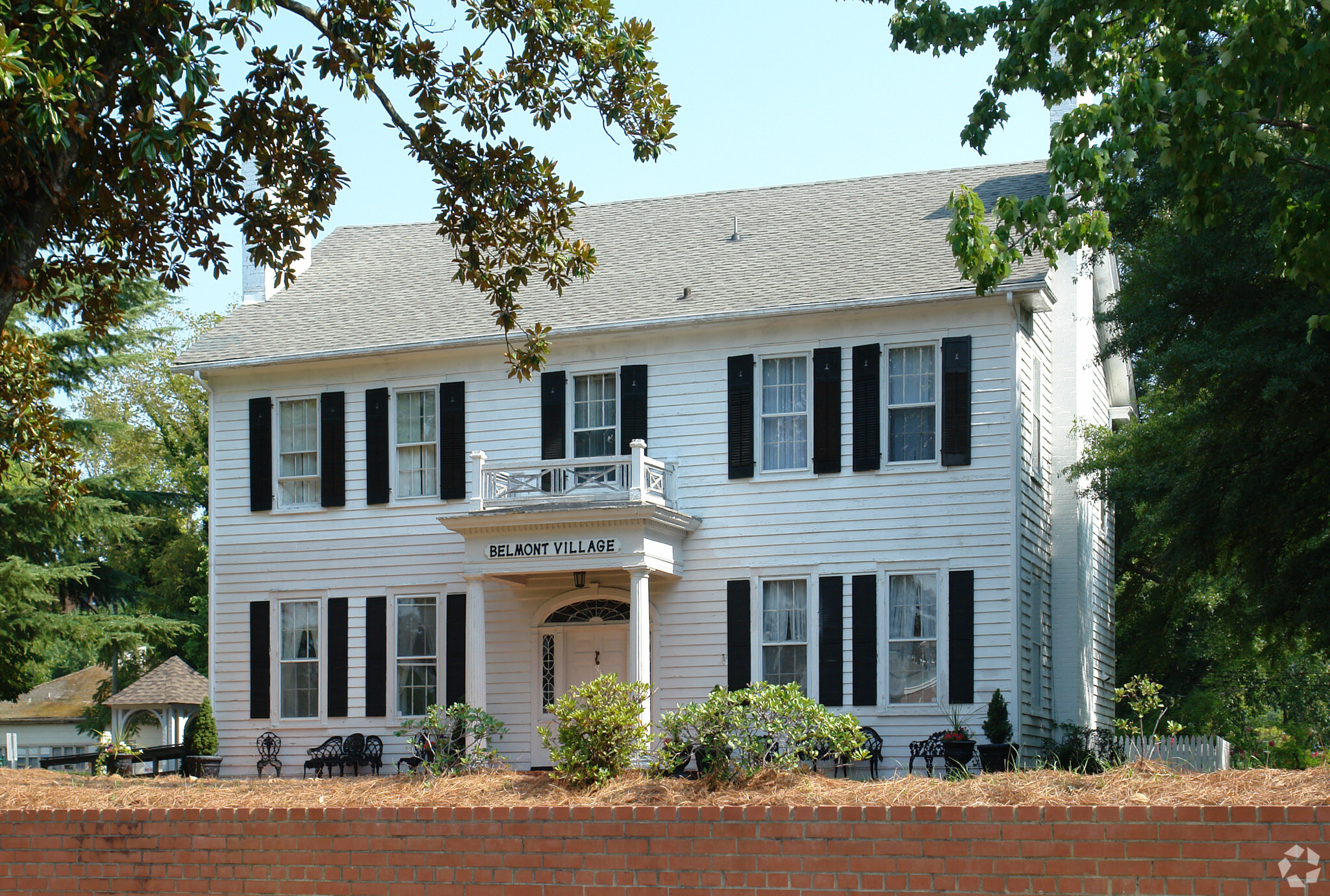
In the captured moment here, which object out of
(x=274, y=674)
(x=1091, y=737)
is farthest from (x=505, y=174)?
(x=1091, y=737)

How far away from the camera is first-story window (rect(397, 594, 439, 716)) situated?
22.0 meters

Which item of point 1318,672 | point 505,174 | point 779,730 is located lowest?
point 1318,672

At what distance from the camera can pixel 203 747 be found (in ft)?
73.5

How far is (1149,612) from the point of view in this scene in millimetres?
32219

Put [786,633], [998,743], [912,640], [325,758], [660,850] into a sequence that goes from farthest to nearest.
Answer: [325,758]
[786,633]
[912,640]
[998,743]
[660,850]

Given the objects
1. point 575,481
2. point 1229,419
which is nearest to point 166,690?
point 575,481

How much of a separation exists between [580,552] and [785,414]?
12.1 feet

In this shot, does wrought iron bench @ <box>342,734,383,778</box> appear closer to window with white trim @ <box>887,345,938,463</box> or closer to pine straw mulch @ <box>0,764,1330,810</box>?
pine straw mulch @ <box>0,764,1330,810</box>

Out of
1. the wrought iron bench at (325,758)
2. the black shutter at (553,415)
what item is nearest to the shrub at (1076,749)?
the black shutter at (553,415)

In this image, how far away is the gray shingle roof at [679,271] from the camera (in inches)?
828

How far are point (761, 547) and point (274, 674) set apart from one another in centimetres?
838

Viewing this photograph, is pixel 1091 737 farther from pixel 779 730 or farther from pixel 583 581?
pixel 779 730

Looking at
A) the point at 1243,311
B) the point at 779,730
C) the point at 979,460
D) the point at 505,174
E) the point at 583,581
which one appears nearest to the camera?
the point at 779,730

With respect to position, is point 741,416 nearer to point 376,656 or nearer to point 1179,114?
point 376,656
